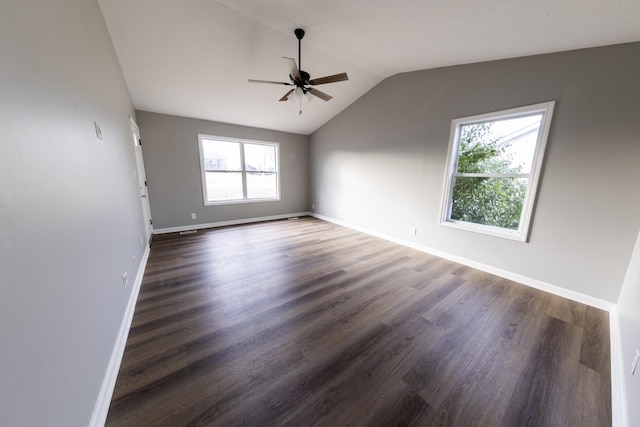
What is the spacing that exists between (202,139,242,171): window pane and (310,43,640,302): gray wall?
3.35 m

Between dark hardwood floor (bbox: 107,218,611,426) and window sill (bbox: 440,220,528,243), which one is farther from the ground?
window sill (bbox: 440,220,528,243)

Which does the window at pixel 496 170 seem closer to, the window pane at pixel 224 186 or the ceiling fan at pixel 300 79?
the ceiling fan at pixel 300 79

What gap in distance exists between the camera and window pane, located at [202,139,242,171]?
15.7 ft

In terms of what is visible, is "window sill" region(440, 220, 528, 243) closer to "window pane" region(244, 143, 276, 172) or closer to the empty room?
the empty room

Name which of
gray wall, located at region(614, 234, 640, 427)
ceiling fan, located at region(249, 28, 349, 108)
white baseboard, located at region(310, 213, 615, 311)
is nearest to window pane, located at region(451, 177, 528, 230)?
white baseboard, located at region(310, 213, 615, 311)

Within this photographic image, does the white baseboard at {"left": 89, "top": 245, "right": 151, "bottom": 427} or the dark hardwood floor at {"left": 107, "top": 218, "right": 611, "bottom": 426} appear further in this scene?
the dark hardwood floor at {"left": 107, "top": 218, "right": 611, "bottom": 426}

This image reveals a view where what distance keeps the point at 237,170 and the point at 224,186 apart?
19.0 inches

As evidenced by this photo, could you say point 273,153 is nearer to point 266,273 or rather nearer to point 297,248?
point 297,248

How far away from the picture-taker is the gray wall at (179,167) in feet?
13.7

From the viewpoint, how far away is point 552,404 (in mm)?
1310

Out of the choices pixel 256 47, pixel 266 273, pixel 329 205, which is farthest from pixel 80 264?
pixel 329 205

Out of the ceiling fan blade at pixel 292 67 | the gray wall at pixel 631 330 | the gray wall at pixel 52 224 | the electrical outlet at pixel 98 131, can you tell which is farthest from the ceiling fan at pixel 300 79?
the gray wall at pixel 631 330

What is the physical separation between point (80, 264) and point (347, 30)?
10.1 feet

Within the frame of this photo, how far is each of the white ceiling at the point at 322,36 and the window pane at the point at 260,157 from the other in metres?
1.54
